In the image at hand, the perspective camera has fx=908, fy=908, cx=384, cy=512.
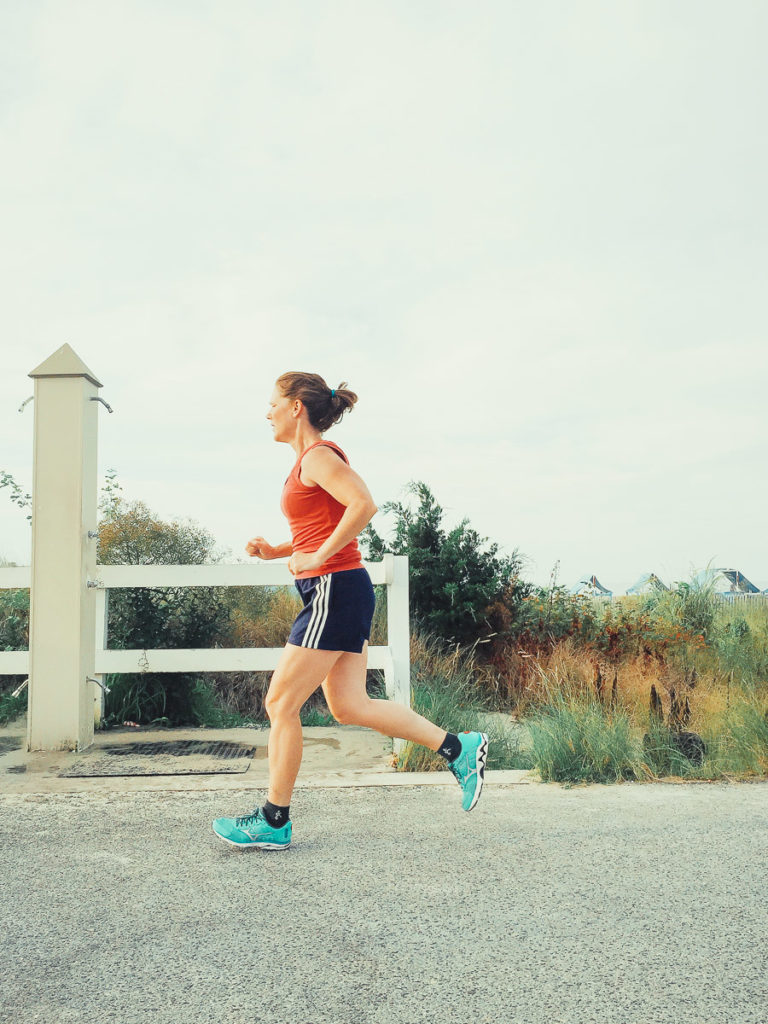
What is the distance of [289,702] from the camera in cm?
383

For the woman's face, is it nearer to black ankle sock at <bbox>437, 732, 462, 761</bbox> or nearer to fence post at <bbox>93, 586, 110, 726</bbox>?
black ankle sock at <bbox>437, 732, 462, 761</bbox>

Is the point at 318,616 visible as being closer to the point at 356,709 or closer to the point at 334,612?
the point at 334,612

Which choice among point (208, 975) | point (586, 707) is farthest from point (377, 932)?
point (586, 707)

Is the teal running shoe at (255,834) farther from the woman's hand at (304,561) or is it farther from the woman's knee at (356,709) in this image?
the woman's hand at (304,561)

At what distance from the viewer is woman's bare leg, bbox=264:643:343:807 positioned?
3.80m

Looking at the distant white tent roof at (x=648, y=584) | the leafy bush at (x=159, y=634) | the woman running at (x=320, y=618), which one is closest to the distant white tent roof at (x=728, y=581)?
the distant white tent roof at (x=648, y=584)

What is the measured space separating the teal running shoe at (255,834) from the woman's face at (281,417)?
1703 millimetres

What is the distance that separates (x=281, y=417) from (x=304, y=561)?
71 cm

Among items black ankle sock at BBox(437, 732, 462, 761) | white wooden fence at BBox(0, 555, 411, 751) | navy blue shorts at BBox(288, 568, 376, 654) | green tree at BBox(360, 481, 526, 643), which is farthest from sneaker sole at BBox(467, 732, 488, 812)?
green tree at BBox(360, 481, 526, 643)

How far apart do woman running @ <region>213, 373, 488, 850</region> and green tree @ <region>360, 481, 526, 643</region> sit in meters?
6.15

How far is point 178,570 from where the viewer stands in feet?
21.9

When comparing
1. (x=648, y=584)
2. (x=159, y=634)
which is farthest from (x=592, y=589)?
(x=159, y=634)

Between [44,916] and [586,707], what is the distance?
3826mm

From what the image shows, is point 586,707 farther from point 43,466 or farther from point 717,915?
point 43,466
